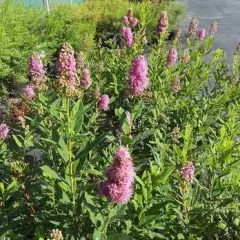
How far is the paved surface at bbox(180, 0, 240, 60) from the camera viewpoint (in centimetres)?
986

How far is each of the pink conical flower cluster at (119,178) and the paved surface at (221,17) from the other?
712 cm

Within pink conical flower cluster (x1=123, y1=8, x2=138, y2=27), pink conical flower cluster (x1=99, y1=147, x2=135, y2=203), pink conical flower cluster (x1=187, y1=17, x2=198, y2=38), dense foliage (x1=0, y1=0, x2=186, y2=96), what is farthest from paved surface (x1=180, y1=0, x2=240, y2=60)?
pink conical flower cluster (x1=99, y1=147, x2=135, y2=203)

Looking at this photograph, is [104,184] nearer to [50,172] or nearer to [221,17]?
[50,172]

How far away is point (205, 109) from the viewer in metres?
3.37

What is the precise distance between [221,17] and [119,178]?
12492 mm

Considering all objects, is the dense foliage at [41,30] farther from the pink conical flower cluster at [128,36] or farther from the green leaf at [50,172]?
the green leaf at [50,172]

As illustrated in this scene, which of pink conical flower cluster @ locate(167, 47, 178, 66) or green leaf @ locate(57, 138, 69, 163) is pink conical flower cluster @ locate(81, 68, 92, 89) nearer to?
green leaf @ locate(57, 138, 69, 163)

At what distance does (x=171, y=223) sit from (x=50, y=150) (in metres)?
0.79

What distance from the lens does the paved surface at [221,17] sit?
9859mm

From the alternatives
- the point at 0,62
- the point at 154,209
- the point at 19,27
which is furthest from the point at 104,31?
the point at 154,209

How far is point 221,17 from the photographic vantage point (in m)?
13.1

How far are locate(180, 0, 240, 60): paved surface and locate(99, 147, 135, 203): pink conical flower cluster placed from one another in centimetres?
712

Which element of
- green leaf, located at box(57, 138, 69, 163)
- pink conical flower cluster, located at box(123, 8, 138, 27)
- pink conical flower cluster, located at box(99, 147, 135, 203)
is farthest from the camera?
pink conical flower cluster, located at box(123, 8, 138, 27)

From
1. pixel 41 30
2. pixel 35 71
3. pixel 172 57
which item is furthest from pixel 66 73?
pixel 41 30
